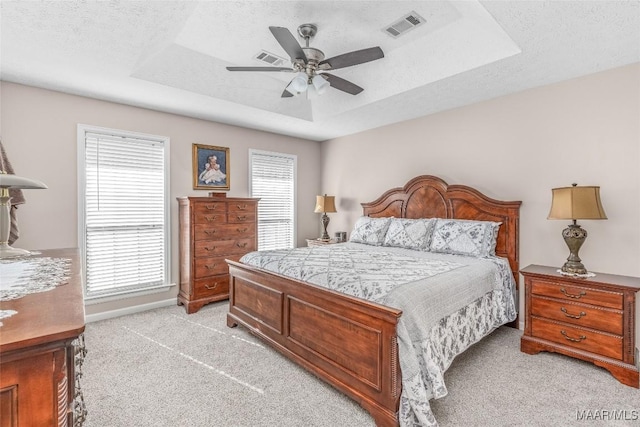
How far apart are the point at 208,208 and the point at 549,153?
3.90 metres

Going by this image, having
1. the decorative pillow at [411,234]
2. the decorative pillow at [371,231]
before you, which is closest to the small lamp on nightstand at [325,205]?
the decorative pillow at [371,231]

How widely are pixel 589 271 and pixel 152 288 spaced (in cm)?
481

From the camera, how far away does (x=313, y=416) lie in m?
2.02

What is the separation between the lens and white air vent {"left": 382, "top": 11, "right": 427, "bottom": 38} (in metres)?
2.54

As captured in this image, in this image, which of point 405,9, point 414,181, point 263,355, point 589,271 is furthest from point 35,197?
point 589,271

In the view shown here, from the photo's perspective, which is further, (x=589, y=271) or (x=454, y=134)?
(x=454, y=134)

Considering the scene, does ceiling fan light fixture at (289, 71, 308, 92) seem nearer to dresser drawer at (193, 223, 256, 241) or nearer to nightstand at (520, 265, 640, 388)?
dresser drawer at (193, 223, 256, 241)

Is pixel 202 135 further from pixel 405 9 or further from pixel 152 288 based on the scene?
pixel 405 9

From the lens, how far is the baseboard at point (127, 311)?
3.61m

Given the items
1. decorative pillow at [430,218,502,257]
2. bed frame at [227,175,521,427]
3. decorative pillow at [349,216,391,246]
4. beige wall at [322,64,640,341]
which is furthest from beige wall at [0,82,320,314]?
decorative pillow at [430,218,502,257]

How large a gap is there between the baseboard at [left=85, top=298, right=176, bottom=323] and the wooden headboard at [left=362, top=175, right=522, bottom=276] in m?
3.12

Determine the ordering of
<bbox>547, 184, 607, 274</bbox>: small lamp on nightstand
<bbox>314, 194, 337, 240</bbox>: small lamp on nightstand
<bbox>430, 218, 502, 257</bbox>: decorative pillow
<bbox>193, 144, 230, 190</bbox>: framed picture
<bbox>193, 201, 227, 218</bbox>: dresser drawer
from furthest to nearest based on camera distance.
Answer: <bbox>314, 194, 337, 240</bbox>: small lamp on nightstand
<bbox>193, 144, 230, 190</bbox>: framed picture
<bbox>193, 201, 227, 218</bbox>: dresser drawer
<bbox>430, 218, 502, 257</bbox>: decorative pillow
<bbox>547, 184, 607, 274</bbox>: small lamp on nightstand

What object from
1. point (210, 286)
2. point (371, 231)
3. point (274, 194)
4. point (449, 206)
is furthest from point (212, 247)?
point (449, 206)

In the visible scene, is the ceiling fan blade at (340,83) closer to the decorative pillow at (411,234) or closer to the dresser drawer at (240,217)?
the decorative pillow at (411,234)
